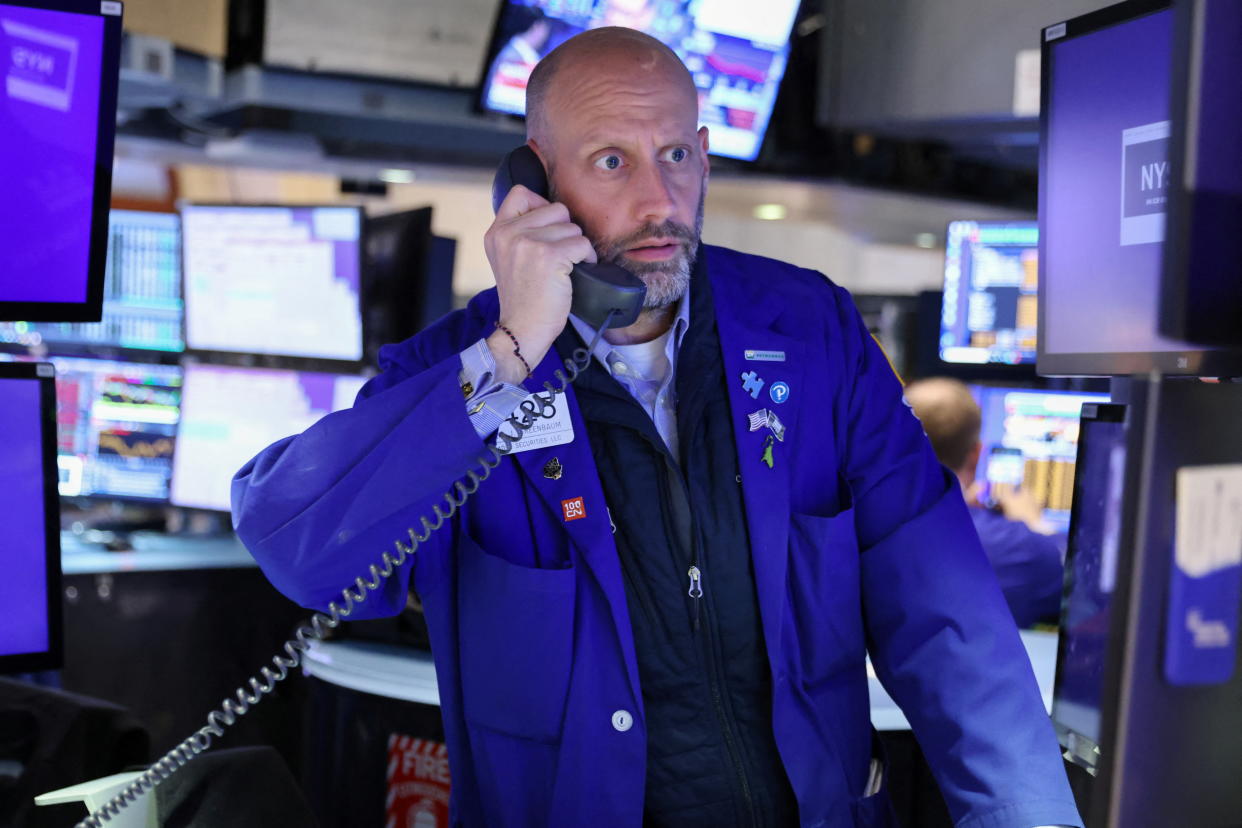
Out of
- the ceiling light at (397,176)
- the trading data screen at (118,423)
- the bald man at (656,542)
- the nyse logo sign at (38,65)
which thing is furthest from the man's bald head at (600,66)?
the ceiling light at (397,176)

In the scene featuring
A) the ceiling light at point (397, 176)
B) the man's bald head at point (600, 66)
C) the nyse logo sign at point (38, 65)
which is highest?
the ceiling light at point (397, 176)

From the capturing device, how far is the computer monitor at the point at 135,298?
3346 mm

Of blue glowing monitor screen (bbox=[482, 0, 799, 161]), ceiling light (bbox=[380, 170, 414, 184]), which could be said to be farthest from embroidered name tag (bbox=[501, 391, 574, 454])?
ceiling light (bbox=[380, 170, 414, 184])

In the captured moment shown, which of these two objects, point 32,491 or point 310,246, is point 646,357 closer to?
point 32,491

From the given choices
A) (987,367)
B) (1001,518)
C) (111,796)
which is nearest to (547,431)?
(111,796)

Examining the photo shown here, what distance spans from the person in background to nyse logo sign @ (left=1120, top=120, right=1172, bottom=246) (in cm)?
106

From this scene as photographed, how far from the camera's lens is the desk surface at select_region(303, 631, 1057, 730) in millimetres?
2184

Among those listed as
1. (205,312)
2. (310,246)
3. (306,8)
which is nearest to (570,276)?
(310,246)

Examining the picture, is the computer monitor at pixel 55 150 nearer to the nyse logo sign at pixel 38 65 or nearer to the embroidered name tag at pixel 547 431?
the nyse logo sign at pixel 38 65

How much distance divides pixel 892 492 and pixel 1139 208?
A: 1.42 feet

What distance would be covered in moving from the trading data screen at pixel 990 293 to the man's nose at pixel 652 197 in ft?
6.16

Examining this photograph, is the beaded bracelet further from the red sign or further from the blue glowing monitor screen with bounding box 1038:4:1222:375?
the blue glowing monitor screen with bounding box 1038:4:1222:375

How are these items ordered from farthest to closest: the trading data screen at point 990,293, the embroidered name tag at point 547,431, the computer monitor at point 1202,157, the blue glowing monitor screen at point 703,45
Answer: the blue glowing monitor screen at point 703,45, the trading data screen at point 990,293, the embroidered name tag at point 547,431, the computer monitor at point 1202,157

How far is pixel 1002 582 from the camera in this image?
256cm
